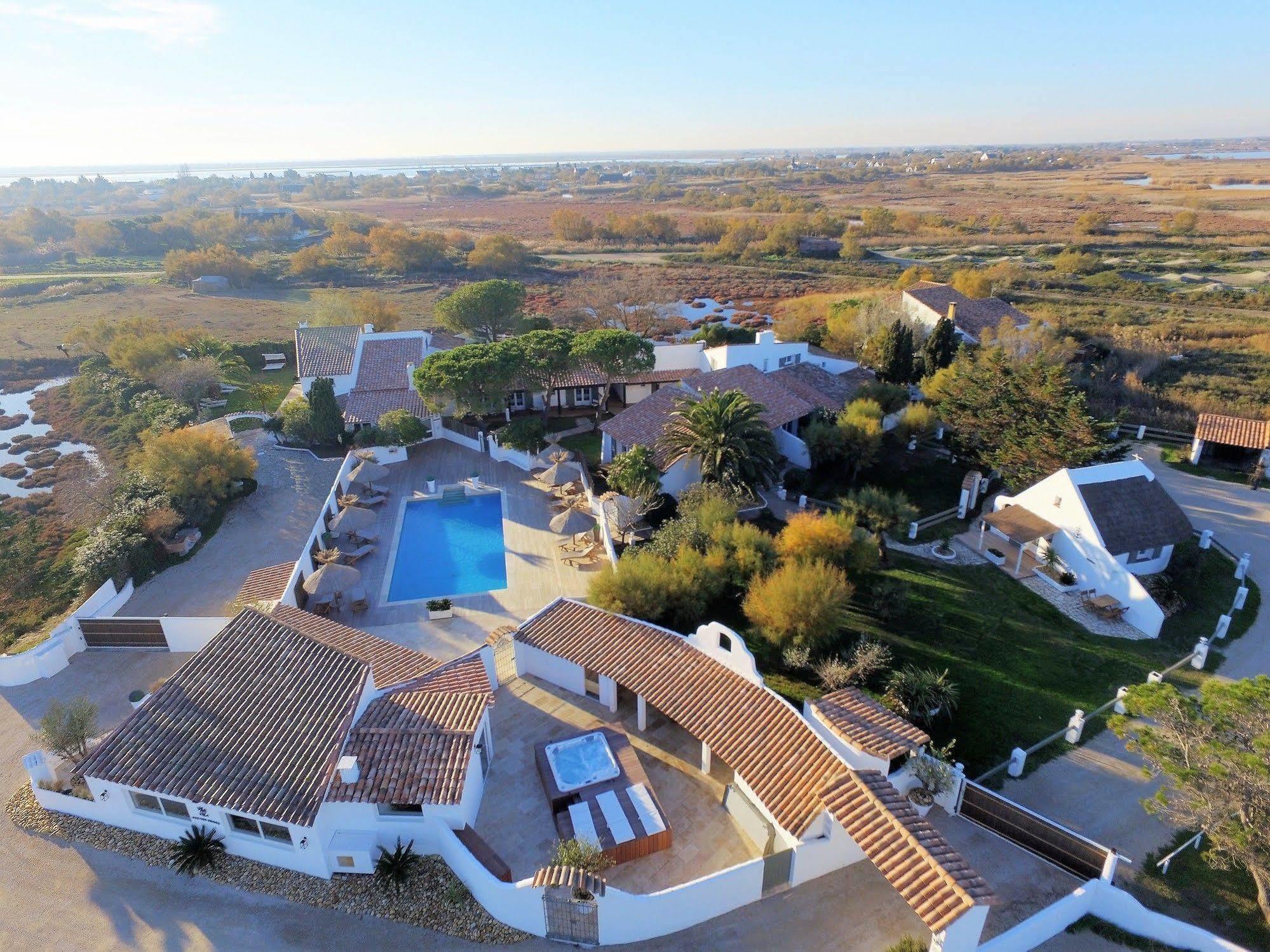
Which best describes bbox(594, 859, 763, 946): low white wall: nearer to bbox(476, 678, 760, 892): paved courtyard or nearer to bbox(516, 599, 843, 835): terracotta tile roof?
bbox(476, 678, 760, 892): paved courtyard

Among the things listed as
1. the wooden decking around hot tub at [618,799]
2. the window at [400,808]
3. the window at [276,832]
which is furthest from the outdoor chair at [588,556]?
the window at [276,832]

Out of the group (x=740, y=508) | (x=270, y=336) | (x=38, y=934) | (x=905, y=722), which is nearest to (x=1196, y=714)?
(x=905, y=722)

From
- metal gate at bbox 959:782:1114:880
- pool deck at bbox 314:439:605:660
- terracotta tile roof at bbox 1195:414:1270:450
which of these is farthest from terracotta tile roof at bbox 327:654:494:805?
terracotta tile roof at bbox 1195:414:1270:450

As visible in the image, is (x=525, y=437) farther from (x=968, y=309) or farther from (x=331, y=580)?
(x=968, y=309)

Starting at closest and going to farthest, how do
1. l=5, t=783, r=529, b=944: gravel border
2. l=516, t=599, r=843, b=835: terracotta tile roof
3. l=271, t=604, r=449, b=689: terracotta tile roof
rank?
l=5, t=783, r=529, b=944: gravel border, l=516, t=599, r=843, b=835: terracotta tile roof, l=271, t=604, r=449, b=689: terracotta tile roof

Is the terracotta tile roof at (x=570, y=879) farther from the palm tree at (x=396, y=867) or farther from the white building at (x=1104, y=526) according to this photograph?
the white building at (x=1104, y=526)

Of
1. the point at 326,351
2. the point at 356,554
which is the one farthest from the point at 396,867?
the point at 326,351

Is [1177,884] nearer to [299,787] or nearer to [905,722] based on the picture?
[905,722]

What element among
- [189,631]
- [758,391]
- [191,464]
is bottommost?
[189,631]
